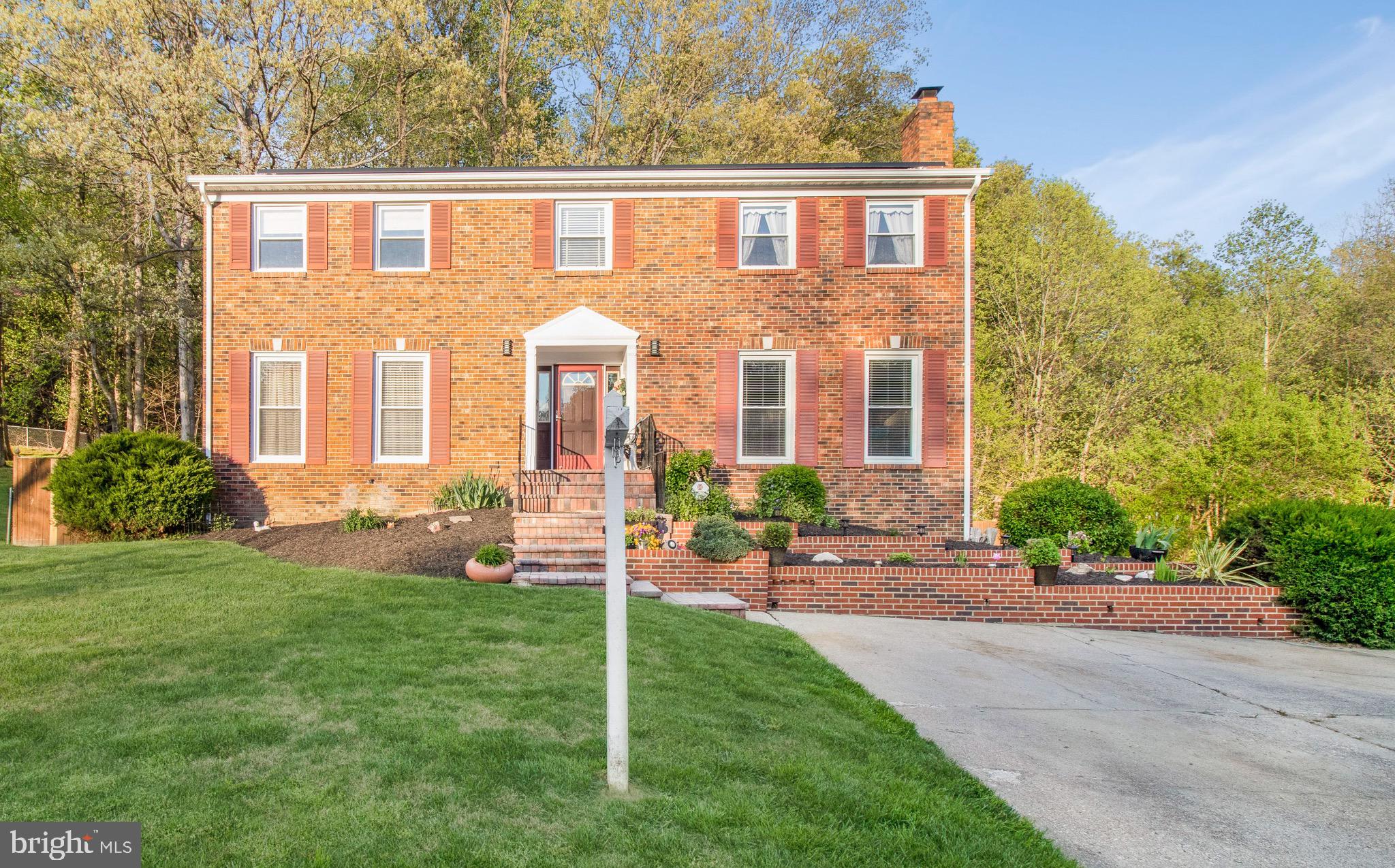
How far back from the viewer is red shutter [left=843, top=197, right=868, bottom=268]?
39.2 ft

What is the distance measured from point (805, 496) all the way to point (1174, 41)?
33.1ft

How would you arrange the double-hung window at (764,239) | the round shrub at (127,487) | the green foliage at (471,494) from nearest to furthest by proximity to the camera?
the round shrub at (127,487) < the green foliage at (471,494) < the double-hung window at (764,239)

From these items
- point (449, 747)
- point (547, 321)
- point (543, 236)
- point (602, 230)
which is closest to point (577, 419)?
point (547, 321)

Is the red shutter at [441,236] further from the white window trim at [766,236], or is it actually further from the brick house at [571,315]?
the white window trim at [766,236]

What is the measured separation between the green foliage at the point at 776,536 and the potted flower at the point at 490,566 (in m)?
2.84

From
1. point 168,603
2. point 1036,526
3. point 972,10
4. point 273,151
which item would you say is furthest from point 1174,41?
point 273,151

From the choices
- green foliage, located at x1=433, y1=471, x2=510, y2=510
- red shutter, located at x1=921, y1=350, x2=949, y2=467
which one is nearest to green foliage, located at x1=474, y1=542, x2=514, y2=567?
green foliage, located at x1=433, y1=471, x2=510, y2=510

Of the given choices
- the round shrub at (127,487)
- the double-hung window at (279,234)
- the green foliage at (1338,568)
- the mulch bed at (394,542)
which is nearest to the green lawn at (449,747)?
the mulch bed at (394,542)

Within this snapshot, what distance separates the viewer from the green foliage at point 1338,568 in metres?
7.14

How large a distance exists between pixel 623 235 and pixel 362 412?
16.6 ft

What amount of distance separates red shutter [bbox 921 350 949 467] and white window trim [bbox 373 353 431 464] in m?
7.92

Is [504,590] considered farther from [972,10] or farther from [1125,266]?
[1125,266]

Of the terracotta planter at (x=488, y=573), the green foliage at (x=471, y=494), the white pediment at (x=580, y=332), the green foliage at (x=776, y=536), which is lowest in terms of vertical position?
the terracotta planter at (x=488, y=573)

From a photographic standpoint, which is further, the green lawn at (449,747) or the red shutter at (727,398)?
the red shutter at (727,398)
